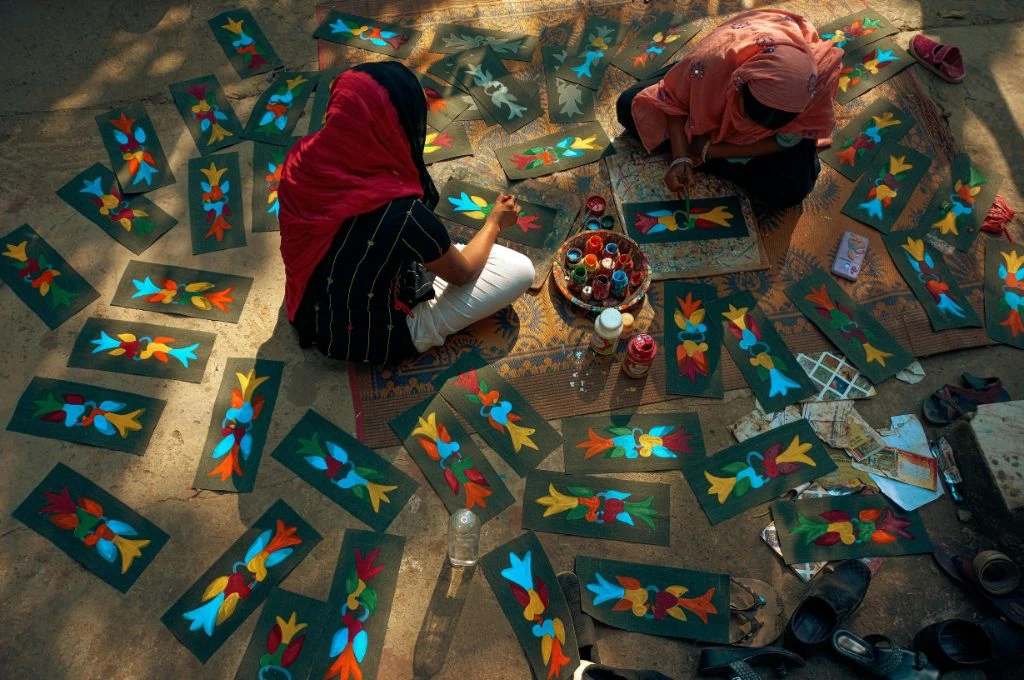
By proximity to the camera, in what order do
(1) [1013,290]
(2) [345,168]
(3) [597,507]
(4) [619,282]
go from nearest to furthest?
(2) [345,168] < (3) [597,507] < (4) [619,282] < (1) [1013,290]

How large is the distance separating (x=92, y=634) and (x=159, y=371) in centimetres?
113

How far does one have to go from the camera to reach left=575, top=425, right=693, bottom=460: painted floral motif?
301 centimetres

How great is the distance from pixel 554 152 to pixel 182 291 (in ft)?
6.92

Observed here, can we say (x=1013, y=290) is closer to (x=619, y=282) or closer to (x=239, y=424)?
(x=619, y=282)

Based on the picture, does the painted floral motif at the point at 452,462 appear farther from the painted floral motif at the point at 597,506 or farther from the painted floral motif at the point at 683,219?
the painted floral motif at the point at 683,219

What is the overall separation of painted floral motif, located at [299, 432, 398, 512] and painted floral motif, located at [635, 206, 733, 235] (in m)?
1.86

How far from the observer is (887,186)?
372 cm

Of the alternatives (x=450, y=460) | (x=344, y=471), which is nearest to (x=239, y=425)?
(x=344, y=471)

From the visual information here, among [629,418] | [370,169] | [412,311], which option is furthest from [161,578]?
[629,418]

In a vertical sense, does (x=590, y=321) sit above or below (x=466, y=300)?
below

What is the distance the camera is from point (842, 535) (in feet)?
9.28

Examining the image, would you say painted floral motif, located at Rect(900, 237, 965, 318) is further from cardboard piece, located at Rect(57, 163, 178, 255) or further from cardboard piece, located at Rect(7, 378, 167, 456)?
cardboard piece, located at Rect(57, 163, 178, 255)

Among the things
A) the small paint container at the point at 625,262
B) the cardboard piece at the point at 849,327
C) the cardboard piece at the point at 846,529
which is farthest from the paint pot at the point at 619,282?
the cardboard piece at the point at 846,529

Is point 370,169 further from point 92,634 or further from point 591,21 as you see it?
point 591,21
